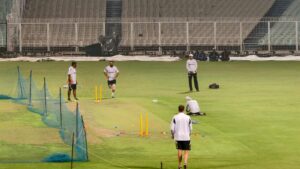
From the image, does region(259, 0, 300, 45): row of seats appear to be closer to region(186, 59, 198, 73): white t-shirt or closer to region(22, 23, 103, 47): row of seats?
region(22, 23, 103, 47): row of seats

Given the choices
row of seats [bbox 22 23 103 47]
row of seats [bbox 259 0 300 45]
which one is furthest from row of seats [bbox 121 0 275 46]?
row of seats [bbox 22 23 103 47]

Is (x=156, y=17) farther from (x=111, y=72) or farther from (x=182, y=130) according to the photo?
(x=182, y=130)

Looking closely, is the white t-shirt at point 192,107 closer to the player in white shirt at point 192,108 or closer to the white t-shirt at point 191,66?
the player in white shirt at point 192,108

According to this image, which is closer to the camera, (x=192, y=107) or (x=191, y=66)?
(x=192, y=107)

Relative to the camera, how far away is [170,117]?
36.2 meters

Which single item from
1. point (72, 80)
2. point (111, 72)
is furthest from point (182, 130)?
point (111, 72)

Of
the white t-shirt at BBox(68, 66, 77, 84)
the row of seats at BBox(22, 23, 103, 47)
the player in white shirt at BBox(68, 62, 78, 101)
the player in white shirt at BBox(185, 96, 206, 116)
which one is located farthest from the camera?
the row of seats at BBox(22, 23, 103, 47)

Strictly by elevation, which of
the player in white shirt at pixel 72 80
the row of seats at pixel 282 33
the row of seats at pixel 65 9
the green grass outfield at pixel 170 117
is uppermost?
the row of seats at pixel 65 9

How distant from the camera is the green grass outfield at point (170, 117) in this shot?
25.6 metres

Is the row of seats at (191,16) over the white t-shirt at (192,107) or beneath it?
over

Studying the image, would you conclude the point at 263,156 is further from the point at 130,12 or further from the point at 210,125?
the point at 130,12

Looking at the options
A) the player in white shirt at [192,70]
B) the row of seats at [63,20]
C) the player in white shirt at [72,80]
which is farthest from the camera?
the row of seats at [63,20]

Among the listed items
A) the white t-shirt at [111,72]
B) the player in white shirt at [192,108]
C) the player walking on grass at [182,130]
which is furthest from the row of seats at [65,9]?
the player walking on grass at [182,130]

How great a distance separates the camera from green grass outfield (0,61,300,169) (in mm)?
25578
